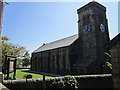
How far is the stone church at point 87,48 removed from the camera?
22.9 m

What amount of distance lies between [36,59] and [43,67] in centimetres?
730

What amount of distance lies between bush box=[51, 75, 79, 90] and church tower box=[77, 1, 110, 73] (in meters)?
15.7

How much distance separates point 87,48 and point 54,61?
10.2 m

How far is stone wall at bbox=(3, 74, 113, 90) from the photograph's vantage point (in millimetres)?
6934

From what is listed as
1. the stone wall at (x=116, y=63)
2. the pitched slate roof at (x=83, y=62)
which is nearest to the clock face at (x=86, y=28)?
the pitched slate roof at (x=83, y=62)

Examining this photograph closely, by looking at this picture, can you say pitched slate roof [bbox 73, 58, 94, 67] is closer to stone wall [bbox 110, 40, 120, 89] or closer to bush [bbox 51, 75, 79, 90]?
stone wall [bbox 110, 40, 120, 89]

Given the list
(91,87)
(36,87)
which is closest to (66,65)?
(91,87)

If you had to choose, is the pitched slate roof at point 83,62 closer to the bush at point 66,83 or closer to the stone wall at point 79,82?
the stone wall at point 79,82

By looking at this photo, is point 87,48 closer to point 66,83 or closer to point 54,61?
point 54,61

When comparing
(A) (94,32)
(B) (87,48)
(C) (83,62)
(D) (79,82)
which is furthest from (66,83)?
(A) (94,32)

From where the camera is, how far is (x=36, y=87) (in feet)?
24.2

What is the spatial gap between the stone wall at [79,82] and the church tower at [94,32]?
44.1 feet

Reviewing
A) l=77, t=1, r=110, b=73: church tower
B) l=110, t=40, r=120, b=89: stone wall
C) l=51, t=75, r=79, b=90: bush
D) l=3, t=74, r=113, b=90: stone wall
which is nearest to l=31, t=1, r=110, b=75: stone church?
l=77, t=1, r=110, b=73: church tower

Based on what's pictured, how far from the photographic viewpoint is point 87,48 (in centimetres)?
2595
